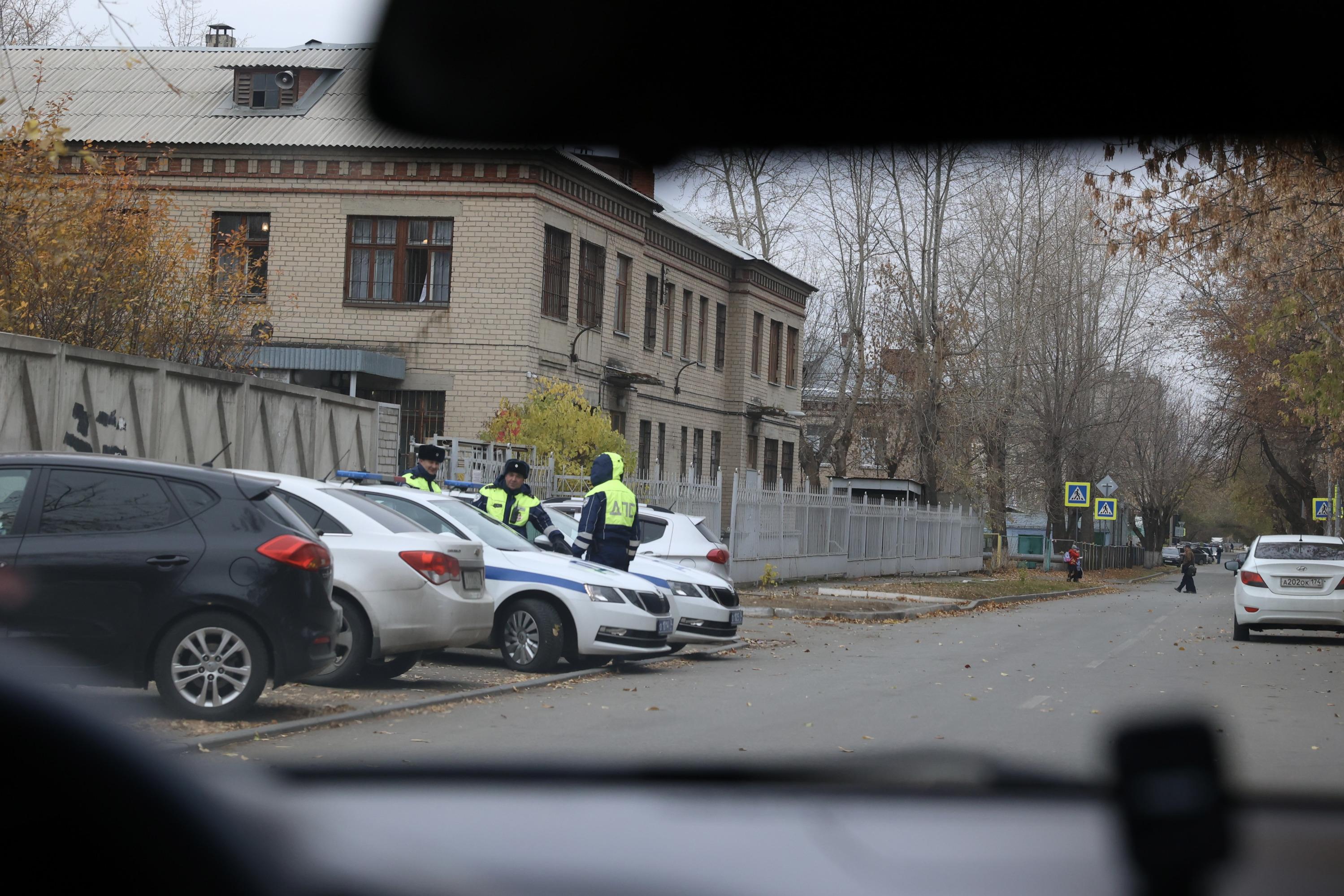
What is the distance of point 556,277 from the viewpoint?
32125 millimetres

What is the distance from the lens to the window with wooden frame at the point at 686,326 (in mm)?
41156

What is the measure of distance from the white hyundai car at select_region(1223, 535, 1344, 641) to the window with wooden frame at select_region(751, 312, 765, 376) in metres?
25.3

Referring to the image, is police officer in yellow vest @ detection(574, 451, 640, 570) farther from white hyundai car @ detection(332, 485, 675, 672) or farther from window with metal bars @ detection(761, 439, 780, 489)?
window with metal bars @ detection(761, 439, 780, 489)

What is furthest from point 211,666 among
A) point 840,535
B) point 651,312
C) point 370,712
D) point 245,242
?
point 651,312

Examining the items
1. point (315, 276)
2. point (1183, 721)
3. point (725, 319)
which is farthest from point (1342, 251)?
point (725, 319)

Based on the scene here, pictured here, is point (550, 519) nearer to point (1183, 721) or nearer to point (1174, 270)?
point (1183, 721)

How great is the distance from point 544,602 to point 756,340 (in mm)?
33407

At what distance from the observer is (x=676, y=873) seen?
6195mm

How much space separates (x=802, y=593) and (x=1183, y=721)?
983 inches

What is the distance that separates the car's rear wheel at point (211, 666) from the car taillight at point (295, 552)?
448mm

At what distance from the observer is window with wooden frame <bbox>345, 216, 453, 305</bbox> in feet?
99.9

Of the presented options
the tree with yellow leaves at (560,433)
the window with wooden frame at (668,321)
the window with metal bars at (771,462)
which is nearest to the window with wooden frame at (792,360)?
the window with metal bars at (771,462)

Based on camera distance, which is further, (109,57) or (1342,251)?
(109,57)

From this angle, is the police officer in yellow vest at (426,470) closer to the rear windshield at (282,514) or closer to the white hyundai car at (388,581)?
the white hyundai car at (388,581)
